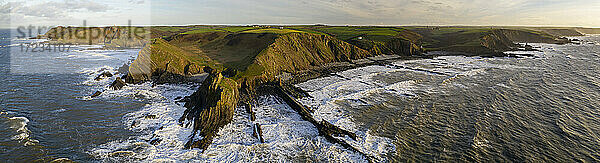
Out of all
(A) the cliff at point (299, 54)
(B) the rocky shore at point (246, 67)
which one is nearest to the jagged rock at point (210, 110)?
(B) the rocky shore at point (246, 67)

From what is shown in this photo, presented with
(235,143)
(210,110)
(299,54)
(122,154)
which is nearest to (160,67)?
(210,110)

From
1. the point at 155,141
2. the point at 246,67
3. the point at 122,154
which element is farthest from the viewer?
the point at 246,67

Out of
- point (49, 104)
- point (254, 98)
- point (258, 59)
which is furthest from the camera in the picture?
point (258, 59)

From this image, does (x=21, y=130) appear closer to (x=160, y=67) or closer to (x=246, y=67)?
(x=160, y=67)

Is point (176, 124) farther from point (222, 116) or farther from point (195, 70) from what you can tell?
point (195, 70)

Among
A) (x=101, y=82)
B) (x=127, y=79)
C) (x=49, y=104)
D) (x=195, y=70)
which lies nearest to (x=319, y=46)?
(x=195, y=70)

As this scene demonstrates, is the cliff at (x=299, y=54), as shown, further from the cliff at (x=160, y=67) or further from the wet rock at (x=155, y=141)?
the wet rock at (x=155, y=141)

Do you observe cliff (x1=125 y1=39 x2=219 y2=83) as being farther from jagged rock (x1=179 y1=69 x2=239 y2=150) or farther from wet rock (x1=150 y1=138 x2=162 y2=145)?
wet rock (x1=150 y1=138 x2=162 y2=145)

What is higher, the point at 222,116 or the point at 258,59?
Result: the point at 258,59
